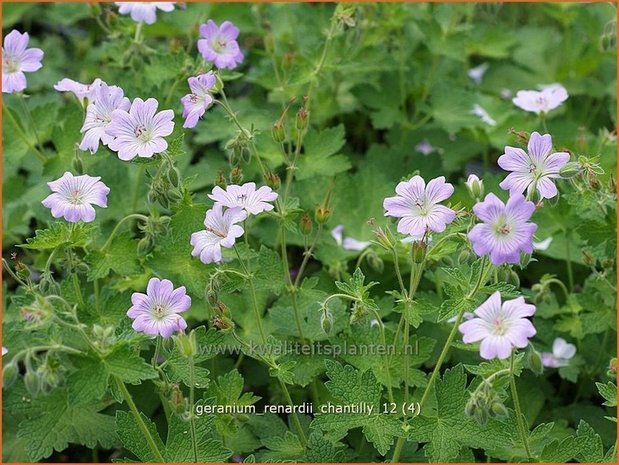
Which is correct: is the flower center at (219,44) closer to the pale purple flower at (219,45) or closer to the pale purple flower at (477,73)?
the pale purple flower at (219,45)

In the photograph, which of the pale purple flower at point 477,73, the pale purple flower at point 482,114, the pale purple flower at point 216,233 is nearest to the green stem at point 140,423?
the pale purple flower at point 216,233

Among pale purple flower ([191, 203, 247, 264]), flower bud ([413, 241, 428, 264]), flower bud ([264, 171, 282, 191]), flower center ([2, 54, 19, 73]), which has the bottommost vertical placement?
flower bud ([413, 241, 428, 264])

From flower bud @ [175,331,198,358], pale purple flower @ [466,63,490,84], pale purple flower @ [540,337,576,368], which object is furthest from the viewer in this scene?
pale purple flower @ [466,63,490,84]

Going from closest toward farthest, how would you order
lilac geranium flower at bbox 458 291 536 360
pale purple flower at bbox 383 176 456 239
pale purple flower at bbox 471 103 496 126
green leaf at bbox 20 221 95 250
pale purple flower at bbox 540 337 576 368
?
lilac geranium flower at bbox 458 291 536 360, pale purple flower at bbox 383 176 456 239, green leaf at bbox 20 221 95 250, pale purple flower at bbox 540 337 576 368, pale purple flower at bbox 471 103 496 126

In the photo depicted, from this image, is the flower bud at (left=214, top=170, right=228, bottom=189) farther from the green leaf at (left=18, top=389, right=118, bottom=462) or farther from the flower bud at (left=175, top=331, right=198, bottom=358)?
the green leaf at (left=18, top=389, right=118, bottom=462)

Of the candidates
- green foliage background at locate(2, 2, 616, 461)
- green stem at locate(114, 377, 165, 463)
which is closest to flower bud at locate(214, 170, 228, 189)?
green foliage background at locate(2, 2, 616, 461)

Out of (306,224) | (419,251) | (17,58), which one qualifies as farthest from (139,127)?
(419,251)

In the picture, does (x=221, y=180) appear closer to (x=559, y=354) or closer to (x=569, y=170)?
(x=569, y=170)
